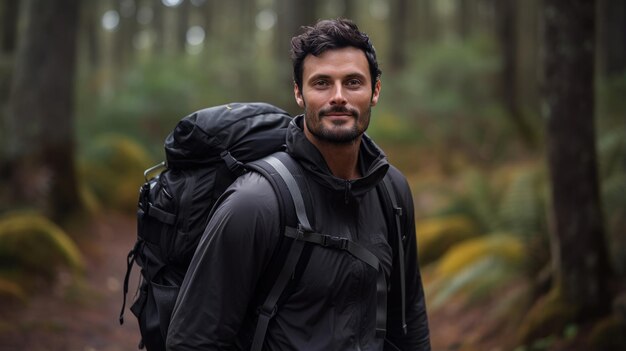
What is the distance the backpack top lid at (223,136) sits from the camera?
2922 mm

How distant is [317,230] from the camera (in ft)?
8.59

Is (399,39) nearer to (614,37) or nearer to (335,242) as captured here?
(614,37)

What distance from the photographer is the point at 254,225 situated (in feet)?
8.18

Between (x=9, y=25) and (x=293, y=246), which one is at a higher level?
(x=9, y=25)

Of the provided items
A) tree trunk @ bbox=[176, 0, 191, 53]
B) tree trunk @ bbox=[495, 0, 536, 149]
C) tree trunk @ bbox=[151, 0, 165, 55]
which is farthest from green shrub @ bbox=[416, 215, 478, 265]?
tree trunk @ bbox=[151, 0, 165, 55]

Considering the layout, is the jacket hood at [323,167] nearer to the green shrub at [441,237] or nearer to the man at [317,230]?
the man at [317,230]

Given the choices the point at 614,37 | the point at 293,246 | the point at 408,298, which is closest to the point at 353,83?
the point at 293,246

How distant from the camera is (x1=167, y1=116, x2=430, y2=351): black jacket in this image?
249cm

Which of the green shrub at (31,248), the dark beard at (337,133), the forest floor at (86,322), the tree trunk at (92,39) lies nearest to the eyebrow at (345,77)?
the dark beard at (337,133)

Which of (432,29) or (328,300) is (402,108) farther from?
(432,29)

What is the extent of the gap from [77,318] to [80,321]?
0.26 ft

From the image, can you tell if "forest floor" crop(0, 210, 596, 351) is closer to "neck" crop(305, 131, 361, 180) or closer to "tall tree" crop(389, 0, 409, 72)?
"neck" crop(305, 131, 361, 180)

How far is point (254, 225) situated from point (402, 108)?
17.3 metres

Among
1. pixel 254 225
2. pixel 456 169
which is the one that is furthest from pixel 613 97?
pixel 254 225
